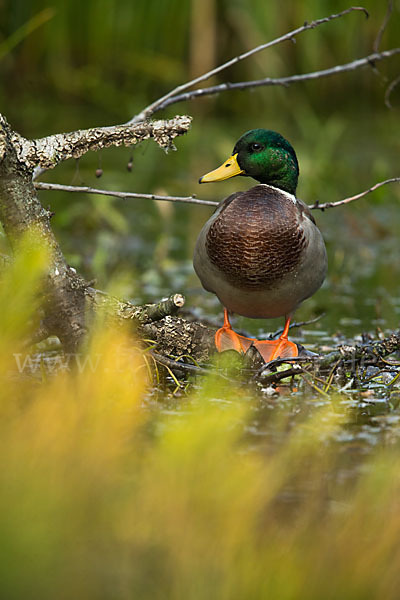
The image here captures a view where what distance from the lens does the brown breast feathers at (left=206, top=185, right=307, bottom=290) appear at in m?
3.23

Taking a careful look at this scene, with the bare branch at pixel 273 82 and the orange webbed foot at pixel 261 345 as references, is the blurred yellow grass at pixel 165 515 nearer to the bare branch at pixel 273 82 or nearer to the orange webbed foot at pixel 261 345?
the orange webbed foot at pixel 261 345

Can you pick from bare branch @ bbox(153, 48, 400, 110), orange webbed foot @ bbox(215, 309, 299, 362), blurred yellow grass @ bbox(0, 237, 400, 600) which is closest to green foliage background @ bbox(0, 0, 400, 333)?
bare branch @ bbox(153, 48, 400, 110)

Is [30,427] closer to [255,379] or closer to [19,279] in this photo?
[19,279]

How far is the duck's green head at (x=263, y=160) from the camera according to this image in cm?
353

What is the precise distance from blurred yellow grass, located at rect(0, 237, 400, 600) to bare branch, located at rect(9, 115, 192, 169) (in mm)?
906

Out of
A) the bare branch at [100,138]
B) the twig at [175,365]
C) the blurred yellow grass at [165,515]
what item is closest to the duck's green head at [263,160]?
the bare branch at [100,138]

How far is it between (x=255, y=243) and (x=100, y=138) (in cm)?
60

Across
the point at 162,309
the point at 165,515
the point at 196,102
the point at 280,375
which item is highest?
the point at 196,102

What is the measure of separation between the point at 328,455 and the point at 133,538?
36.5 inches

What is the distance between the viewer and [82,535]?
168cm

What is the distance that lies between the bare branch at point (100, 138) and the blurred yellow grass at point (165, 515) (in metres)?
0.91

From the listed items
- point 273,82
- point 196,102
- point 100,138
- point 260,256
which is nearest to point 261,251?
point 260,256

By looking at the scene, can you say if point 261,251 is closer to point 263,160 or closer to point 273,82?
point 263,160

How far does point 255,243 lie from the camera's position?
10.7 ft
